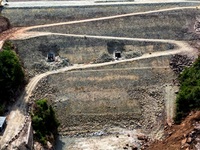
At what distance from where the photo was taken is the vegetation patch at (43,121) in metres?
56.9

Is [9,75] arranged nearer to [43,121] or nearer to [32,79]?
[32,79]

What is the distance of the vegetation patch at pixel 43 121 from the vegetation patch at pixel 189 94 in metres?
17.1

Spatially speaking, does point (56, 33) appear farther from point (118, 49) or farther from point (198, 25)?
point (198, 25)

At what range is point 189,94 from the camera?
194ft

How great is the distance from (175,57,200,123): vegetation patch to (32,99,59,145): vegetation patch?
674 inches

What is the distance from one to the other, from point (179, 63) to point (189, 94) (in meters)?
9.47

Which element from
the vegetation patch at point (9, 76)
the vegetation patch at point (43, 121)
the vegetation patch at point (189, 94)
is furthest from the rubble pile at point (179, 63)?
the vegetation patch at point (9, 76)

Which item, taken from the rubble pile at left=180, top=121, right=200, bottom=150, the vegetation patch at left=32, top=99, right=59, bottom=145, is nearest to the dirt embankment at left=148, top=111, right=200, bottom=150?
the rubble pile at left=180, top=121, right=200, bottom=150

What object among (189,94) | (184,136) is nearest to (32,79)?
(189,94)

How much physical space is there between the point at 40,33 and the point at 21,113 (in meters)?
17.6

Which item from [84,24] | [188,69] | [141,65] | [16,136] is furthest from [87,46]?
[16,136]

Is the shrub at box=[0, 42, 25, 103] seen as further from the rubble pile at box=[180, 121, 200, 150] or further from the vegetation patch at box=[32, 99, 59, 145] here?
the rubble pile at box=[180, 121, 200, 150]

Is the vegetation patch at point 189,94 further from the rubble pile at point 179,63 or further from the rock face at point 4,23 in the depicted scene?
the rock face at point 4,23

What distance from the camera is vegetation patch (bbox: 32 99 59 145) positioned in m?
56.9
